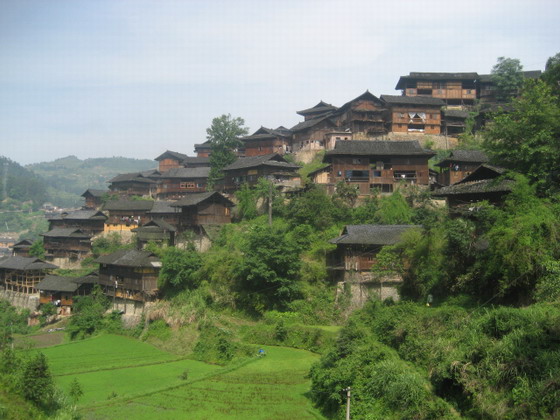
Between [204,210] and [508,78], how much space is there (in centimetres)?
3681

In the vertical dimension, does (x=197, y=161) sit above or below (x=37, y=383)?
above

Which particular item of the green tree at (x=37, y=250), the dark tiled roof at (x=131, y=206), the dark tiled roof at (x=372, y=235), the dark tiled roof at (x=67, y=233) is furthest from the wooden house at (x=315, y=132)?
the green tree at (x=37, y=250)

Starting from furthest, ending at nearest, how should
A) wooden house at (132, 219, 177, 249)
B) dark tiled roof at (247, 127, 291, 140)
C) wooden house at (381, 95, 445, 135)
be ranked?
dark tiled roof at (247, 127, 291, 140), wooden house at (381, 95, 445, 135), wooden house at (132, 219, 177, 249)

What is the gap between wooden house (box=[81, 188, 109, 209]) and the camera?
60453 mm

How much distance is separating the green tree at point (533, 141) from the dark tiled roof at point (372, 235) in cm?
688

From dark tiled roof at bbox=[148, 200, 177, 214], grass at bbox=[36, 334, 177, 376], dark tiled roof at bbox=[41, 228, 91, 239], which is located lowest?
grass at bbox=[36, 334, 177, 376]

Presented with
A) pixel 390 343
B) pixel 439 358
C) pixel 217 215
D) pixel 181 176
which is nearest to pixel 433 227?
pixel 390 343

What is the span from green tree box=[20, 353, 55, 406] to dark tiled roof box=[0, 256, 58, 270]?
31705 millimetres

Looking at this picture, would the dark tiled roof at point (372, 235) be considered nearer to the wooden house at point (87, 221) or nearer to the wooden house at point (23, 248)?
the wooden house at point (87, 221)

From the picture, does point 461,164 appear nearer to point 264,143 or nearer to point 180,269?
point 264,143

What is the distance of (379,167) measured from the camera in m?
39.6

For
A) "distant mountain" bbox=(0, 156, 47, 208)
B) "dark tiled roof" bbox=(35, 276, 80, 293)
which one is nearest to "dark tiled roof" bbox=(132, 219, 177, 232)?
"dark tiled roof" bbox=(35, 276, 80, 293)

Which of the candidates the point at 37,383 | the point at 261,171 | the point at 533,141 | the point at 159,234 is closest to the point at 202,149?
the point at 261,171

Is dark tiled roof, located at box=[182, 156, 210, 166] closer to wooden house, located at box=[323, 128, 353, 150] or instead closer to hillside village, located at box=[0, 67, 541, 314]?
hillside village, located at box=[0, 67, 541, 314]
